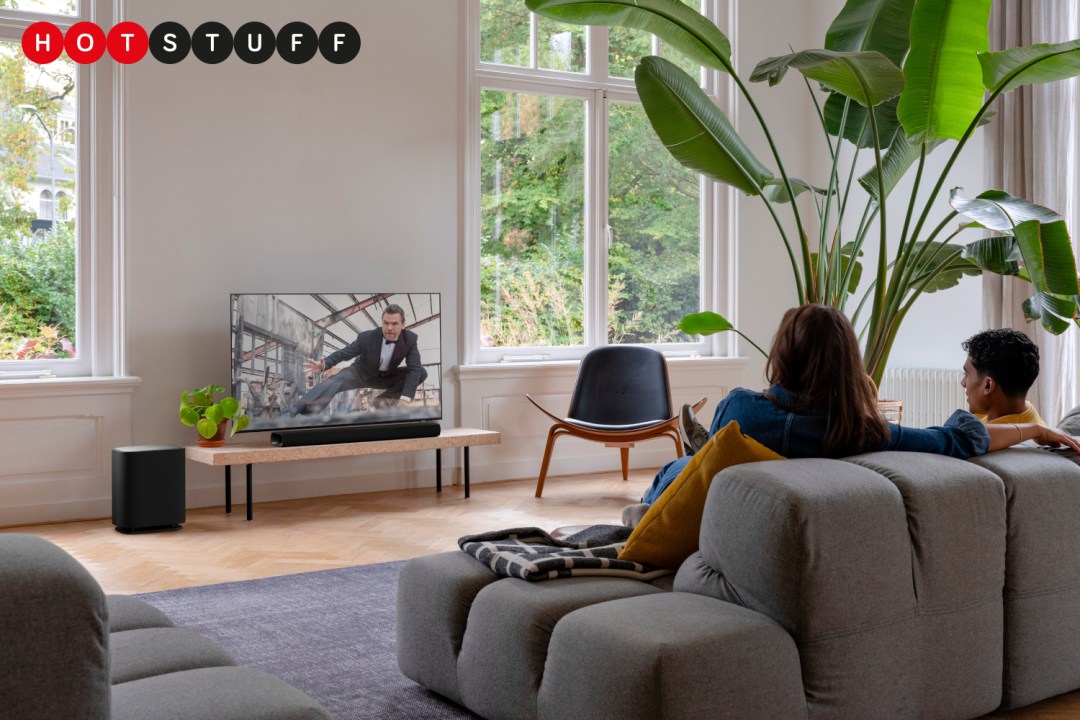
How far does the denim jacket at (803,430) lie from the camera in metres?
2.51

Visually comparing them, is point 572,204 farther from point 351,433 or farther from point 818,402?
point 818,402

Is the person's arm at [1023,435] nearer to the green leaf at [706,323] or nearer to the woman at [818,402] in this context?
the woman at [818,402]

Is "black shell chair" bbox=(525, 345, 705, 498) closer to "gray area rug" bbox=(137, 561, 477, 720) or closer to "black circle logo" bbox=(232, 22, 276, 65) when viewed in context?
"gray area rug" bbox=(137, 561, 477, 720)

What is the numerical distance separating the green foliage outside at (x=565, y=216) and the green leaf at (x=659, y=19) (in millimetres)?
2484

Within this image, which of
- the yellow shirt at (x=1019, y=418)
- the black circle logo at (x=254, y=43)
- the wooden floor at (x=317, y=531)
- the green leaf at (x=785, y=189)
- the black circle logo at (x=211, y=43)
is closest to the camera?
the yellow shirt at (x=1019, y=418)

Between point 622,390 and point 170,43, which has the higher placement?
point 170,43

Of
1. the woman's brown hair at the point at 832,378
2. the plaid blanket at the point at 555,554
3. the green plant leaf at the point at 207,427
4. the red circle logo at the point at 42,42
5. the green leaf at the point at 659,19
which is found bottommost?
the plaid blanket at the point at 555,554

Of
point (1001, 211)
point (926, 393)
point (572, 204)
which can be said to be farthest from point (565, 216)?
point (1001, 211)

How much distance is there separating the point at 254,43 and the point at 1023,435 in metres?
4.57

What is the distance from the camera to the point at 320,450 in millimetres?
5535

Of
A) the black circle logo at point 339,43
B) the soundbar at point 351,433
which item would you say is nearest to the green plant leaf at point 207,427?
the soundbar at point 351,433

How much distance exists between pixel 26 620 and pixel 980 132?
658cm

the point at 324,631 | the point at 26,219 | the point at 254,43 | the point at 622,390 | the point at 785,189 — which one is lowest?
the point at 324,631

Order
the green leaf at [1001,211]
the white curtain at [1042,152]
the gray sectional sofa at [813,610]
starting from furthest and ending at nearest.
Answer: the white curtain at [1042,152], the green leaf at [1001,211], the gray sectional sofa at [813,610]
